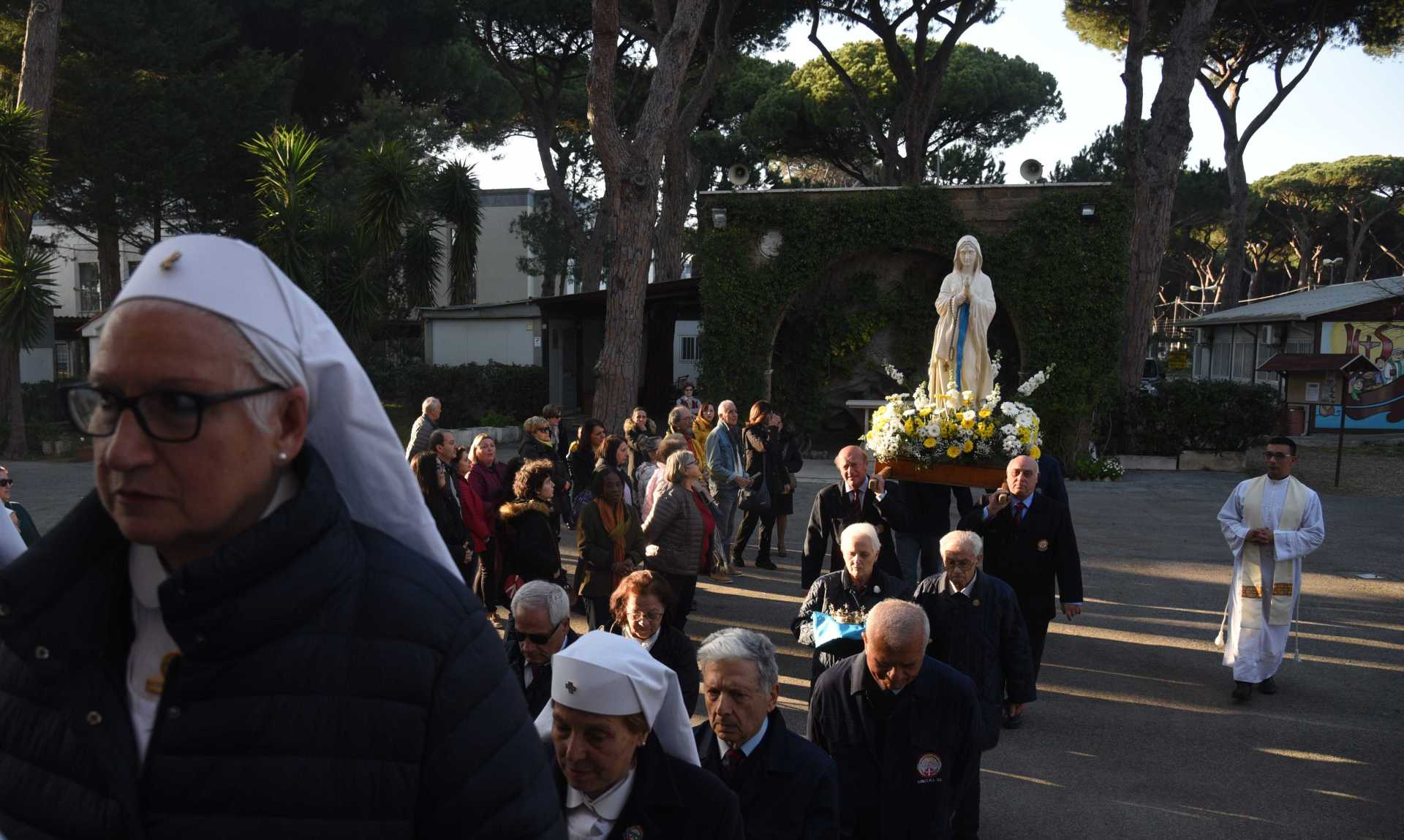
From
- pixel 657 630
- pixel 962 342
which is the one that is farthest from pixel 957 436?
pixel 657 630

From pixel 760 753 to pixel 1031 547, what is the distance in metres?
4.48

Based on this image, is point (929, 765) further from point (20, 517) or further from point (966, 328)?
point (966, 328)

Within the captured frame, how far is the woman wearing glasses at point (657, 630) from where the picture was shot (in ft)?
17.3

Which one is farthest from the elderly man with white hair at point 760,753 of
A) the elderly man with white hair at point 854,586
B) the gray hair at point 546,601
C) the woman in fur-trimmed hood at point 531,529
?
the woman in fur-trimmed hood at point 531,529

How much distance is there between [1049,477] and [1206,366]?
3334cm

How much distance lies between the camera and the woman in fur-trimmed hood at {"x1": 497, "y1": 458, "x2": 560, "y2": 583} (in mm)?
8008

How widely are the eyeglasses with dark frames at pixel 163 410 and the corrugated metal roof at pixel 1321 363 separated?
72.8 ft

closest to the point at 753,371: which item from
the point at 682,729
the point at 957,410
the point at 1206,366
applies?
the point at 957,410

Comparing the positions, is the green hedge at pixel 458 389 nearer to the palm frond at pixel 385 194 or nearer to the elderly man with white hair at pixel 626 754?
the palm frond at pixel 385 194

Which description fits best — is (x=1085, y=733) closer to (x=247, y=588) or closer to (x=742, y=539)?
(x=742, y=539)

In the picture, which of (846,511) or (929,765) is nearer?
(929,765)

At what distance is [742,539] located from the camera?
41.2 feet

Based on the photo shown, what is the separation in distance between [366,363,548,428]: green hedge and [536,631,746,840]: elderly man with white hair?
940 inches

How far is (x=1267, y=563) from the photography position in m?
8.45
